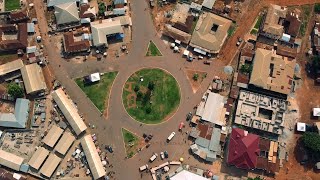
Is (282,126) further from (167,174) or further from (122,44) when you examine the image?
(122,44)

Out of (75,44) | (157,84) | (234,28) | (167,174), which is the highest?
(234,28)

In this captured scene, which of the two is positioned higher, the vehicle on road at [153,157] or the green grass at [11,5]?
the green grass at [11,5]

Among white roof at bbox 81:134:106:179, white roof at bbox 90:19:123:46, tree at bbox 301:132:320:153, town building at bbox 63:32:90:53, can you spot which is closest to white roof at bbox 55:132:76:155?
white roof at bbox 81:134:106:179

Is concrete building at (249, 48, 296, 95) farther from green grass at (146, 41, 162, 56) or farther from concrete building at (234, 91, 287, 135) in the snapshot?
green grass at (146, 41, 162, 56)

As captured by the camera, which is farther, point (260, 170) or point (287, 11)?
point (287, 11)

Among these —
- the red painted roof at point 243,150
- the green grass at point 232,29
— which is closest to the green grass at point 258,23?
the green grass at point 232,29

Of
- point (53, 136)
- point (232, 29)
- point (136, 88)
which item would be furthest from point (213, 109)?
point (53, 136)

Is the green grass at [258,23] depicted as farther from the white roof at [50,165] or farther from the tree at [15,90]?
the tree at [15,90]

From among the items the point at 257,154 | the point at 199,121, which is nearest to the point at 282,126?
the point at 257,154
